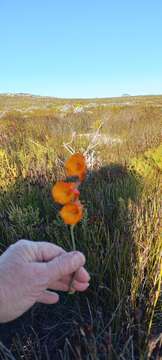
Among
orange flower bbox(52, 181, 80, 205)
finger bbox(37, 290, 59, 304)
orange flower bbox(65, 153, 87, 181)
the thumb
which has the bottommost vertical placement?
finger bbox(37, 290, 59, 304)

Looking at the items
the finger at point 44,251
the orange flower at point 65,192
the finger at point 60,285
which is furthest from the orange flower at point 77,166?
the finger at point 60,285

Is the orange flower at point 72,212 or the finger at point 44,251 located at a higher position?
the orange flower at point 72,212

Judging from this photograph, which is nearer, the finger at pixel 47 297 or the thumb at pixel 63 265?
the thumb at pixel 63 265

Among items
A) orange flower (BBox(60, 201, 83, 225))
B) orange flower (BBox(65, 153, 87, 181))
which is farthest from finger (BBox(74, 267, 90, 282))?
orange flower (BBox(65, 153, 87, 181))

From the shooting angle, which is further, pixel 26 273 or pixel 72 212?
pixel 72 212

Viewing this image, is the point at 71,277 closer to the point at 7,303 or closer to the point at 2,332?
the point at 7,303

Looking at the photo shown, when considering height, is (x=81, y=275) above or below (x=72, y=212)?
below

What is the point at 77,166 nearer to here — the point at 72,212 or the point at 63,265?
the point at 72,212

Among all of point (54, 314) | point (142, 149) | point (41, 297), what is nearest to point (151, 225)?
point (54, 314)

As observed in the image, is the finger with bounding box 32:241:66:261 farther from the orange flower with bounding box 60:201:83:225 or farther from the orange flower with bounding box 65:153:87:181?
the orange flower with bounding box 65:153:87:181

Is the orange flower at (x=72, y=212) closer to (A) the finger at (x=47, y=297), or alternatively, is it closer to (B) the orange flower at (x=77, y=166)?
(B) the orange flower at (x=77, y=166)

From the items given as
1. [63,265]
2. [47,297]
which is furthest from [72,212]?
[47,297]

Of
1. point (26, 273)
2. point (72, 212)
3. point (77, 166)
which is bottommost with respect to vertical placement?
point (26, 273)
